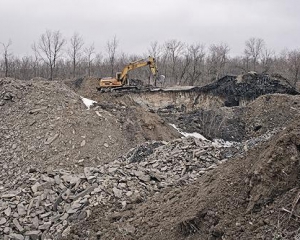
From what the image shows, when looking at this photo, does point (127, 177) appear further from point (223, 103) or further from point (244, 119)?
point (223, 103)

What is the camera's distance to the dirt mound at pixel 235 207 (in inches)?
177

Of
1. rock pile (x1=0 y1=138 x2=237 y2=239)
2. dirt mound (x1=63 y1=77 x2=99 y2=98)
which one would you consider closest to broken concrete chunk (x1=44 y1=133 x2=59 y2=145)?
rock pile (x1=0 y1=138 x2=237 y2=239)

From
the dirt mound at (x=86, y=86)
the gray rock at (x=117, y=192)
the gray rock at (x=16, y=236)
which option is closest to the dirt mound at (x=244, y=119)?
the dirt mound at (x=86, y=86)

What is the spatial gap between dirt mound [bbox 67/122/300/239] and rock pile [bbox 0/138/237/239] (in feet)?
2.22

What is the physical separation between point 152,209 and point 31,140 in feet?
25.0

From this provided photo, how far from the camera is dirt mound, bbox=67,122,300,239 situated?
4488mm

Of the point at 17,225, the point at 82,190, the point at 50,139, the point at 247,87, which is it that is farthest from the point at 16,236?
the point at 247,87

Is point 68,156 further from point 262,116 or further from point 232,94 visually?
point 232,94

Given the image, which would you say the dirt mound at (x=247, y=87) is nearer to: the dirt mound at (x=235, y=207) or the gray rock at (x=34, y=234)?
the dirt mound at (x=235, y=207)

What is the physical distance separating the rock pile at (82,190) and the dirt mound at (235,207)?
0.68 m

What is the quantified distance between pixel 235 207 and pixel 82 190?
366cm

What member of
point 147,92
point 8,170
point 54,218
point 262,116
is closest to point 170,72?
point 147,92

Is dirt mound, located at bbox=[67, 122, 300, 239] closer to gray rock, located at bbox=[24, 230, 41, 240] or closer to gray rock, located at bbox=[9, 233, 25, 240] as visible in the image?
gray rock, located at bbox=[24, 230, 41, 240]

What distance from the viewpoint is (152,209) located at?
6.36m
